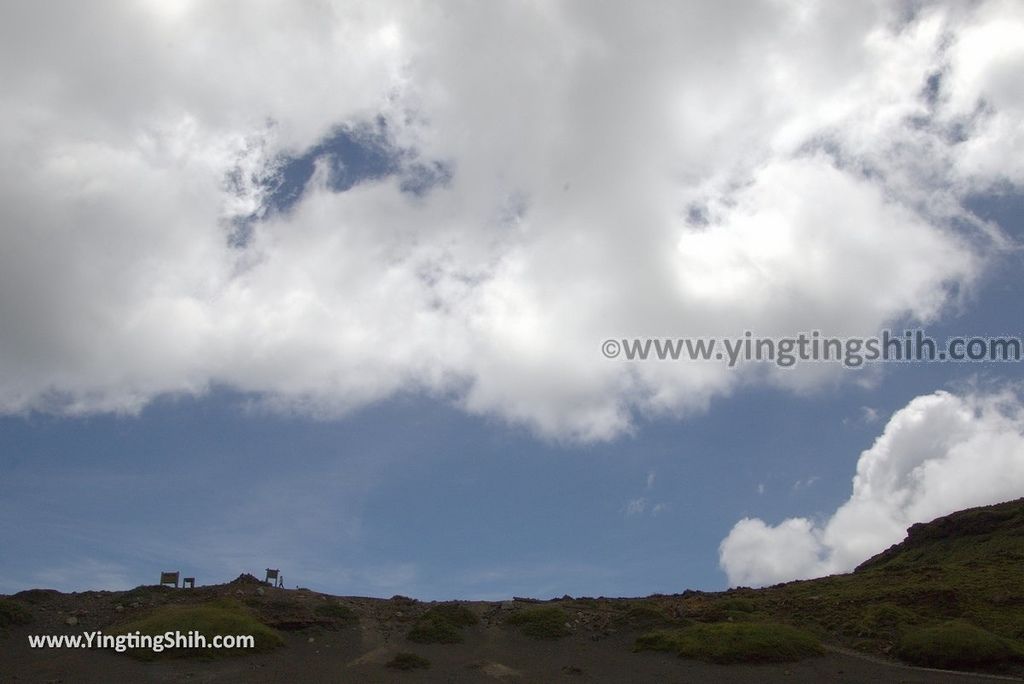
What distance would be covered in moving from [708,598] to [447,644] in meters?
19.4

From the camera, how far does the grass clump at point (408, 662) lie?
1582 inches

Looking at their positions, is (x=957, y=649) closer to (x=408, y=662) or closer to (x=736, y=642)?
(x=736, y=642)

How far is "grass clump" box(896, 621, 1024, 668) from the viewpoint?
3944 cm

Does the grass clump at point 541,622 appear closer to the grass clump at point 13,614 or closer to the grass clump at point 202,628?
the grass clump at point 202,628

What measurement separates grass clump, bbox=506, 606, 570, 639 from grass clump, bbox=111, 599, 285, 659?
1342 centimetres

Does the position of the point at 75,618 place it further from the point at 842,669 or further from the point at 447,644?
the point at 842,669

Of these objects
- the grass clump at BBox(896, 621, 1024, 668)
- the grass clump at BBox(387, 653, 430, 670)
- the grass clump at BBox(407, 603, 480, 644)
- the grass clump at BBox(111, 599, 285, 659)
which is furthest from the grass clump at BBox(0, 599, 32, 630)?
the grass clump at BBox(896, 621, 1024, 668)

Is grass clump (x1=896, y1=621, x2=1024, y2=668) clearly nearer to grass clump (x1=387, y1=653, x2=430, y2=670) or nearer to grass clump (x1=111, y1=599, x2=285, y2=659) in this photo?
grass clump (x1=387, y1=653, x2=430, y2=670)

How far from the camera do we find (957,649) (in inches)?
1566

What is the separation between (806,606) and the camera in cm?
4906

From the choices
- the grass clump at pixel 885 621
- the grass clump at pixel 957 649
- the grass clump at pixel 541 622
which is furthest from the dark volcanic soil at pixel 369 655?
the grass clump at pixel 885 621

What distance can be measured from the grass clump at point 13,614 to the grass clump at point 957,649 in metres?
45.6

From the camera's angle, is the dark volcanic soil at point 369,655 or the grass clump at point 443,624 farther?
the grass clump at point 443,624

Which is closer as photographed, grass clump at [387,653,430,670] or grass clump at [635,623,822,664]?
grass clump at [387,653,430,670]
